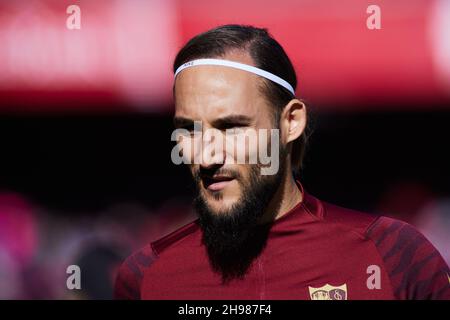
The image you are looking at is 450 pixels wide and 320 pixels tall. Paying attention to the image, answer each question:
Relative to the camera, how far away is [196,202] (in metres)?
2.54

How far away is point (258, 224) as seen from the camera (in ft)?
8.48

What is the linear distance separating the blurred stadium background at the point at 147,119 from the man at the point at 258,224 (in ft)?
8.11

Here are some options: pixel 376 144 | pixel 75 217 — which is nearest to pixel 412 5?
pixel 376 144

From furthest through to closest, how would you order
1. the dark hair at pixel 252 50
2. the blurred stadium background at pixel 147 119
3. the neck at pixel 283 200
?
1. the blurred stadium background at pixel 147 119
2. the neck at pixel 283 200
3. the dark hair at pixel 252 50

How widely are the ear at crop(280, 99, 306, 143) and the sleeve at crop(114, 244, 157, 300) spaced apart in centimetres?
86

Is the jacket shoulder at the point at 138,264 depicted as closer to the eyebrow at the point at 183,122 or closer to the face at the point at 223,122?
the face at the point at 223,122

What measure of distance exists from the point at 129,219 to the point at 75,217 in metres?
0.66

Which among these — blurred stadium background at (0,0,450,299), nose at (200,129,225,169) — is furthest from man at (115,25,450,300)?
blurred stadium background at (0,0,450,299)

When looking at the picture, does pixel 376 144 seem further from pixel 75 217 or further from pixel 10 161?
pixel 10 161

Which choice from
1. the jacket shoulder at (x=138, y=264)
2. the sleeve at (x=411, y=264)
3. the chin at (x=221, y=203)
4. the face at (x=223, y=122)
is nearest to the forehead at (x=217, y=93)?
the face at (x=223, y=122)

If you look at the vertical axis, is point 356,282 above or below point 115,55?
below

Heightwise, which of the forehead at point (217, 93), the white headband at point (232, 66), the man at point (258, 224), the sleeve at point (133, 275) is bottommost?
the sleeve at point (133, 275)

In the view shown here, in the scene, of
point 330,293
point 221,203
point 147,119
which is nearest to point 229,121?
point 221,203

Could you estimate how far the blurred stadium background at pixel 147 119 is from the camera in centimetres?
504
